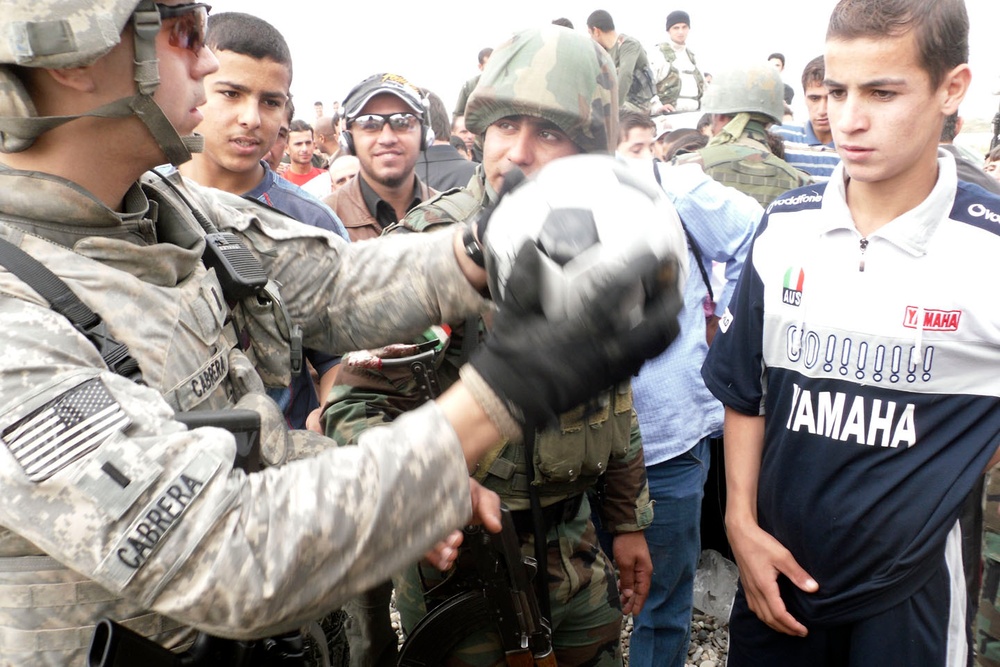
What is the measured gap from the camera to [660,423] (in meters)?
2.95

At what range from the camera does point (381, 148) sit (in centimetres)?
397

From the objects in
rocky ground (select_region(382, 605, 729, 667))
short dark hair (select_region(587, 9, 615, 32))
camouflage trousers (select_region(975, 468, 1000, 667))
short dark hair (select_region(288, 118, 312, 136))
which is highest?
short dark hair (select_region(587, 9, 615, 32))

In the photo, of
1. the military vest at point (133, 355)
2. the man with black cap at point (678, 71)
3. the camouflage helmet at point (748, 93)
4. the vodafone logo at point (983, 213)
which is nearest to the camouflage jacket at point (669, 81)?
the man with black cap at point (678, 71)

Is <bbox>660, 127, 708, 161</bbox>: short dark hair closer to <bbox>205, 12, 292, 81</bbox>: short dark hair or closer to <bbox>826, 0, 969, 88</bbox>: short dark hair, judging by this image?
<bbox>205, 12, 292, 81</bbox>: short dark hair

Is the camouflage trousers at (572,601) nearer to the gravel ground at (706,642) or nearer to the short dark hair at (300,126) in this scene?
the gravel ground at (706,642)

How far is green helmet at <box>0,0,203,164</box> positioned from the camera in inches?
47.2

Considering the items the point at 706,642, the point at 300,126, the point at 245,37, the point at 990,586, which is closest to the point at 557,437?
the point at 990,586

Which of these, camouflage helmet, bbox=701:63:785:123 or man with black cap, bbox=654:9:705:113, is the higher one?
camouflage helmet, bbox=701:63:785:123

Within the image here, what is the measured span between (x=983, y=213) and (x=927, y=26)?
47cm

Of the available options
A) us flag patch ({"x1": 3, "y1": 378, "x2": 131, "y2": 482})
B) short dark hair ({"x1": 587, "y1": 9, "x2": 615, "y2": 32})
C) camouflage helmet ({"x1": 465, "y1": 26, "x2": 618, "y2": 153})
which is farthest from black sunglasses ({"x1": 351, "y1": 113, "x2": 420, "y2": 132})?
short dark hair ({"x1": 587, "y1": 9, "x2": 615, "y2": 32})

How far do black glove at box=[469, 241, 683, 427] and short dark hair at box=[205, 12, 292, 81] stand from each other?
2.38 meters

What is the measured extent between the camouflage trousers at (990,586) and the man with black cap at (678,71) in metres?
9.86

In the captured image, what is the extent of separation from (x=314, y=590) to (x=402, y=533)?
14 cm

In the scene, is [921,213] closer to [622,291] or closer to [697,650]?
[622,291]
